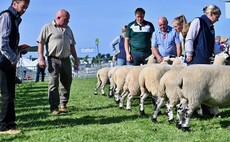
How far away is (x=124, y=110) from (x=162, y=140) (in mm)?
3394

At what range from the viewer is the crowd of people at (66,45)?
5.78 m

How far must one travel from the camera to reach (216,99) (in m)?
5.67

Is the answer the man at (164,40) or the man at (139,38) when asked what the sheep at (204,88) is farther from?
the man at (139,38)

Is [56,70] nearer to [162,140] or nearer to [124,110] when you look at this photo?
[124,110]

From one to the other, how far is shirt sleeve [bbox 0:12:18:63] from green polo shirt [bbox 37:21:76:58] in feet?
7.45

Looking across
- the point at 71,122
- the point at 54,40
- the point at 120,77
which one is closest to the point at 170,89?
the point at 71,122

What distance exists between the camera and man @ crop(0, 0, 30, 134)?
564cm

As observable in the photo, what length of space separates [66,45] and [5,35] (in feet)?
8.33

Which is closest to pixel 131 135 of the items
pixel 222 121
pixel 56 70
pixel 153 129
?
pixel 153 129

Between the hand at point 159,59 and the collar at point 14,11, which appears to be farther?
the hand at point 159,59

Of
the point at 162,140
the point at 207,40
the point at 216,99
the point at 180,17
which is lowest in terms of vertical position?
the point at 162,140

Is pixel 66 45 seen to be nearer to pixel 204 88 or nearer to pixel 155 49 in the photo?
pixel 155 49

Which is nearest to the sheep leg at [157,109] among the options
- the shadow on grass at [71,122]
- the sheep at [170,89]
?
the sheep at [170,89]

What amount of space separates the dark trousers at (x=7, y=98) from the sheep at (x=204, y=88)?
239 centimetres
